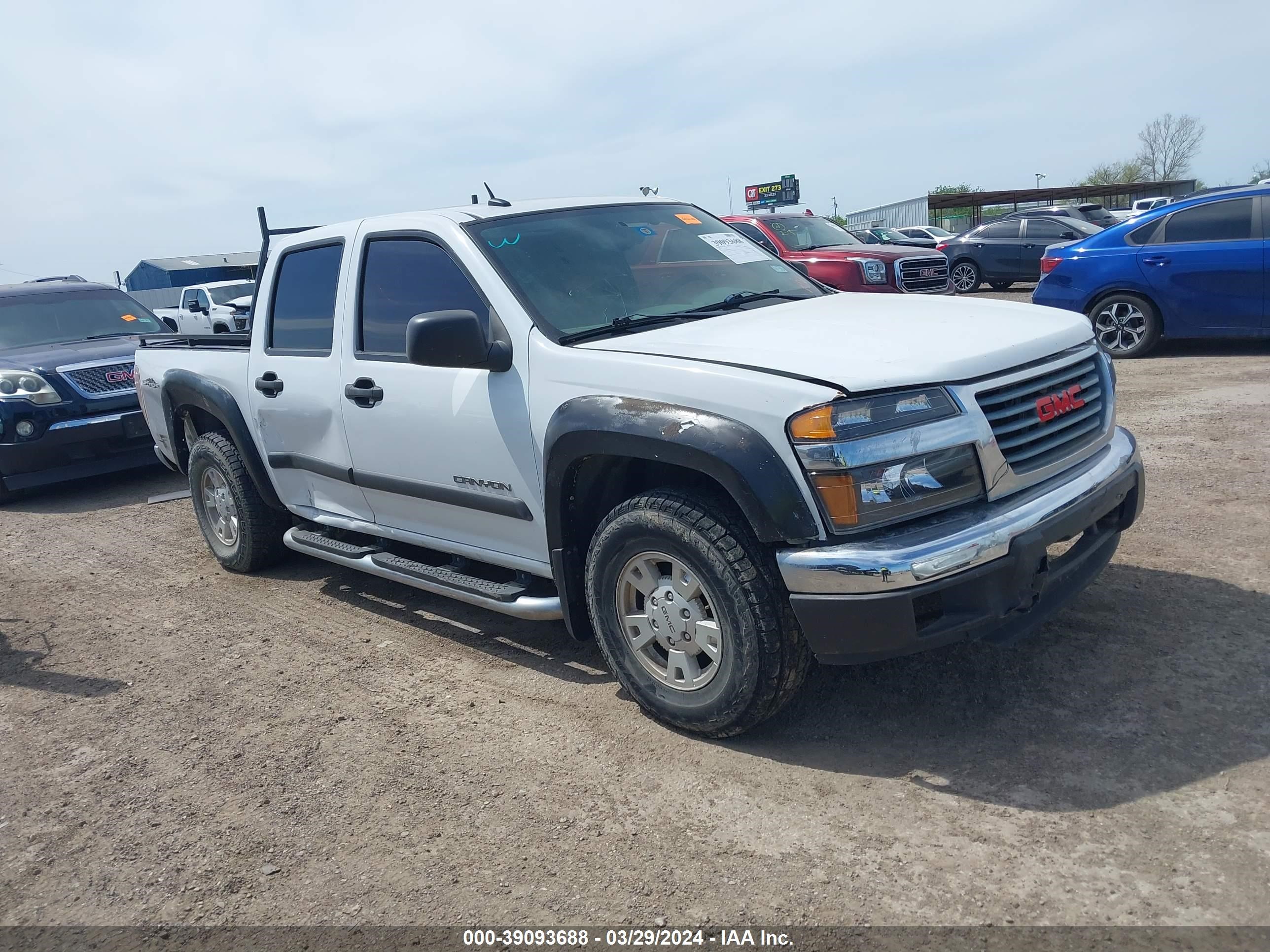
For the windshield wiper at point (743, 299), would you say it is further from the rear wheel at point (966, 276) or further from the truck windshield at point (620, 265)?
the rear wheel at point (966, 276)

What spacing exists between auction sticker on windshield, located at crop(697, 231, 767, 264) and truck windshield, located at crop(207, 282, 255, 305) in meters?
19.0

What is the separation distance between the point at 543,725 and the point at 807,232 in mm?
10524

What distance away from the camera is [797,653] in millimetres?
3168

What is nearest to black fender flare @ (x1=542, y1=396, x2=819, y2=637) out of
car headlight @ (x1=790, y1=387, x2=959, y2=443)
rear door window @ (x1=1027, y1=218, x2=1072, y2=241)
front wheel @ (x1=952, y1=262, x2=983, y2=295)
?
car headlight @ (x1=790, y1=387, x2=959, y2=443)

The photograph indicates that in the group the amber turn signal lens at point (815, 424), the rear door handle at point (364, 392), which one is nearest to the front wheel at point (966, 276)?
the rear door handle at point (364, 392)

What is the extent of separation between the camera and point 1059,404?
3.38 metres

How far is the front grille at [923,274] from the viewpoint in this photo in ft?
38.8

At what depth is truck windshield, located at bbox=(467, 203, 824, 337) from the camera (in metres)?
3.91

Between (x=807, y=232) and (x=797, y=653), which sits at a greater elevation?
(x=807, y=232)

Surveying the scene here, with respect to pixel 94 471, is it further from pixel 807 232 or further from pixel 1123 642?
pixel 807 232

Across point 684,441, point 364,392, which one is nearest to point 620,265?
point 364,392

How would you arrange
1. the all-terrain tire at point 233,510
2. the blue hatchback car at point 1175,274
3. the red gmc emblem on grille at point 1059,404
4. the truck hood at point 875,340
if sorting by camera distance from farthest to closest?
the blue hatchback car at point 1175,274
the all-terrain tire at point 233,510
the red gmc emblem on grille at point 1059,404
the truck hood at point 875,340

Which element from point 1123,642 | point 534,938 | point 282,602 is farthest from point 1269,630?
point 282,602

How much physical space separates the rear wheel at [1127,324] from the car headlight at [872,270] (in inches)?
95.3
